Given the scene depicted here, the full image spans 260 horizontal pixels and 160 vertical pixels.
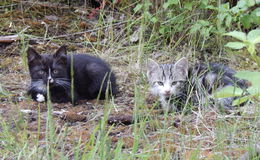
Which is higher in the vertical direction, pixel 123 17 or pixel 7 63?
pixel 123 17

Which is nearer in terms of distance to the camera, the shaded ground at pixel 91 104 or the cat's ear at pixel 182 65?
the shaded ground at pixel 91 104

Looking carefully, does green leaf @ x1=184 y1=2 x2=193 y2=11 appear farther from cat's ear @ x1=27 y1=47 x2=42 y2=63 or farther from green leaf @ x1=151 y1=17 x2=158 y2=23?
cat's ear @ x1=27 y1=47 x2=42 y2=63

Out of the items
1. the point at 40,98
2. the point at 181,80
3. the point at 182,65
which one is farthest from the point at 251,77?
the point at 40,98

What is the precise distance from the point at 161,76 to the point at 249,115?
4.46 ft

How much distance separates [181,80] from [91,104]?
102 cm

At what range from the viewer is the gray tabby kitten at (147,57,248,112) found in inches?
177

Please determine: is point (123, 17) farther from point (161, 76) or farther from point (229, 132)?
point (229, 132)

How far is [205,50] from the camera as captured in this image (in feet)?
20.4

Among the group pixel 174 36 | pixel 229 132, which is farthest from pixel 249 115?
pixel 174 36

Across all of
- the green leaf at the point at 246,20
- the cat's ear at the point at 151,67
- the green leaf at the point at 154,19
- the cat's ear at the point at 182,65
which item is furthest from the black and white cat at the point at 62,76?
the green leaf at the point at 246,20

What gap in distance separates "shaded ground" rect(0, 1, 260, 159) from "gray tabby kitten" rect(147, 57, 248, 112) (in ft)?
0.60

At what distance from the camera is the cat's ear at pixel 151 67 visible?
4906mm

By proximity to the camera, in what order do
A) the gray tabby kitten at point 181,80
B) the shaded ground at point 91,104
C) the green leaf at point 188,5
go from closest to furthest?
the shaded ground at point 91,104 → the gray tabby kitten at point 181,80 → the green leaf at point 188,5

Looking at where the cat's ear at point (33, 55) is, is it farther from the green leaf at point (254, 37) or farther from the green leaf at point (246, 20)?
the green leaf at point (254, 37)
